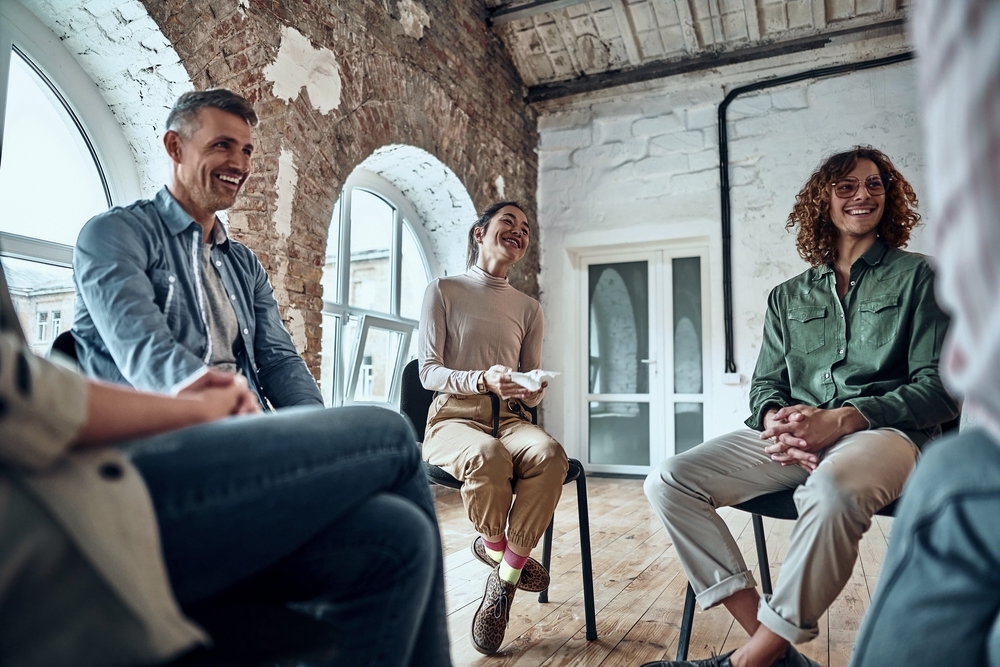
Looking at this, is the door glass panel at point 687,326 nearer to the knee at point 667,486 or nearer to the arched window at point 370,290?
the arched window at point 370,290

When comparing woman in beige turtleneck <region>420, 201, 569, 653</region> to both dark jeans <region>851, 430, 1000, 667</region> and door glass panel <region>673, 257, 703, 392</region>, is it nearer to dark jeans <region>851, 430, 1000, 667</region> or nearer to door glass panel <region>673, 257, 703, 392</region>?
dark jeans <region>851, 430, 1000, 667</region>

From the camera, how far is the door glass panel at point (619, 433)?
5.08 metres

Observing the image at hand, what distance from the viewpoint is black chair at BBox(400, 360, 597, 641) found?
1870 millimetres

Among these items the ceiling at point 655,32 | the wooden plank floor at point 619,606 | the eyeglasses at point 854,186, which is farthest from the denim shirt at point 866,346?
the ceiling at point 655,32

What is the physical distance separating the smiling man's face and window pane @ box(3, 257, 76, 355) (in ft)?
3.52

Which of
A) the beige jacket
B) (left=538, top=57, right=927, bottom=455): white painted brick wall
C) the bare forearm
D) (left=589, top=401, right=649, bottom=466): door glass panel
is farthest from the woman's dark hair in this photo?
(left=589, top=401, right=649, bottom=466): door glass panel

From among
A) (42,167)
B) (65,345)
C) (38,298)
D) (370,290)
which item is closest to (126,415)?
(65,345)

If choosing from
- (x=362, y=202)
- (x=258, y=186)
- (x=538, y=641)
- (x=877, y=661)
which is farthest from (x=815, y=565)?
(x=362, y=202)

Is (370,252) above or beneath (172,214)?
above

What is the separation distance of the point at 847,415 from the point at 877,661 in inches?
37.2

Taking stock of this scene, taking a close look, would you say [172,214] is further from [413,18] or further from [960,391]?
[413,18]

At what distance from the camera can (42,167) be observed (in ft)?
7.63

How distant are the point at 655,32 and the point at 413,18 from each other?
1.88 m

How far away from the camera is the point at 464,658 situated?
168 centimetres
